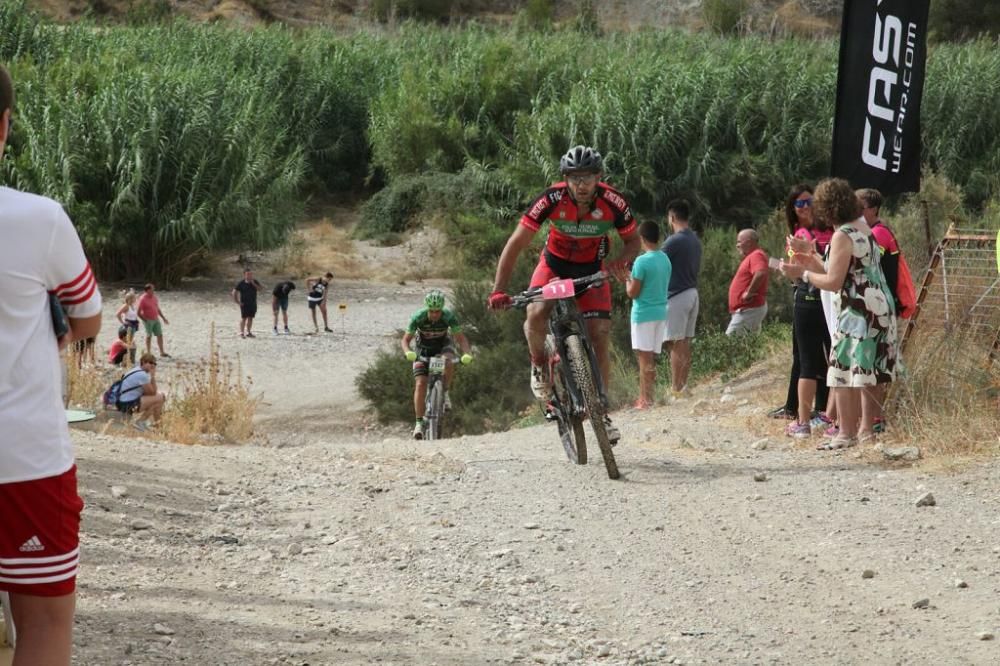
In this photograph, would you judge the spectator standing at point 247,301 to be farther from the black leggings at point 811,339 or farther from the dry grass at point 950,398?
the dry grass at point 950,398

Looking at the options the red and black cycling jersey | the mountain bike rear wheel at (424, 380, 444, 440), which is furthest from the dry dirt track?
the mountain bike rear wheel at (424, 380, 444, 440)

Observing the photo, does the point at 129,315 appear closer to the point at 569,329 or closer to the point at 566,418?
the point at 566,418

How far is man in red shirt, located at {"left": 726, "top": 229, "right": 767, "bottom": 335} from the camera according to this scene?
46.0 feet

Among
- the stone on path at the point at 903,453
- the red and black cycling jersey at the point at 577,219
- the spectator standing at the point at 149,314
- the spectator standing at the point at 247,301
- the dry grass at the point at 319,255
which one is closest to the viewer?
the stone on path at the point at 903,453

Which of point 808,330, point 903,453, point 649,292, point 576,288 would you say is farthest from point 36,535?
point 649,292

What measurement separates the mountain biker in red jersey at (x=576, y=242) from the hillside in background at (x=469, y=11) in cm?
6204

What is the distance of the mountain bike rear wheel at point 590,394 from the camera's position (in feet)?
29.9

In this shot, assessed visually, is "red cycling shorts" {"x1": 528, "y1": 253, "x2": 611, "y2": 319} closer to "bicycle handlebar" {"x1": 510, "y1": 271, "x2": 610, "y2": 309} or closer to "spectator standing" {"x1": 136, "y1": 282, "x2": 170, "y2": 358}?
"bicycle handlebar" {"x1": 510, "y1": 271, "x2": 610, "y2": 309}

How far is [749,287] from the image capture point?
1424 cm

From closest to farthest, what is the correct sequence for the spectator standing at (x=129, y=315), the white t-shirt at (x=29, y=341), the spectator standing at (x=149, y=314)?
1. the white t-shirt at (x=29, y=341)
2. the spectator standing at (x=149, y=314)
3. the spectator standing at (x=129, y=315)

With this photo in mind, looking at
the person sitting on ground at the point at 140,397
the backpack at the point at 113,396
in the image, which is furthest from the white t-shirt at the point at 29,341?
the backpack at the point at 113,396

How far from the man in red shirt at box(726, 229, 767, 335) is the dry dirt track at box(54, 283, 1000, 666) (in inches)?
132

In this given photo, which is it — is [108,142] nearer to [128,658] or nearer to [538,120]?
[538,120]

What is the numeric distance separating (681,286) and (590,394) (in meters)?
4.93
